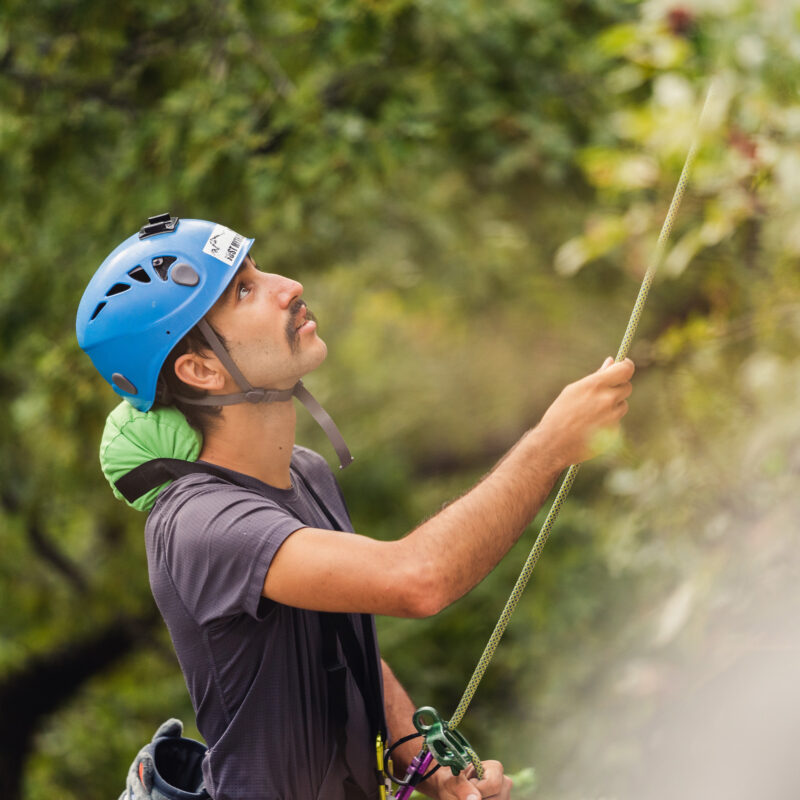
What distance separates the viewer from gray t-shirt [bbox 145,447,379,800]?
1.72m

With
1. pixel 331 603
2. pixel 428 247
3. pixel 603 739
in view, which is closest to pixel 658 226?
pixel 603 739

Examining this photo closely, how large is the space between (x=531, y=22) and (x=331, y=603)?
3874 millimetres

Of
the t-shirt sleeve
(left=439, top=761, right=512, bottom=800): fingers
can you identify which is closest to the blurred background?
(left=439, top=761, right=512, bottom=800): fingers

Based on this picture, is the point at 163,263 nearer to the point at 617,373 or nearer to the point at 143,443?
the point at 143,443

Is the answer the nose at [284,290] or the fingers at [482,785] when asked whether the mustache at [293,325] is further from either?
the fingers at [482,785]

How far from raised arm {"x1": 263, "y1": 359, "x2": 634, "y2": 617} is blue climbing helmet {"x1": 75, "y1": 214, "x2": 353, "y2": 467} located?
50 cm

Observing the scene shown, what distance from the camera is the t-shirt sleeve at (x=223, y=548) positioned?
1.68 m

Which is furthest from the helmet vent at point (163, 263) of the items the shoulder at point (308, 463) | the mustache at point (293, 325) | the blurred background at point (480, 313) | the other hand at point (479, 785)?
the other hand at point (479, 785)

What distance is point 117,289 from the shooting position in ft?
6.56

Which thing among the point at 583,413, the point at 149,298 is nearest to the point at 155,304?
the point at 149,298

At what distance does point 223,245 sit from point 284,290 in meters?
0.15

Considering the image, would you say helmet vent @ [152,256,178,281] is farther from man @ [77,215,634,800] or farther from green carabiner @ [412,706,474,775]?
green carabiner @ [412,706,474,775]

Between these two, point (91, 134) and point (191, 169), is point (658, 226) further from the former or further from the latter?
point (91, 134)

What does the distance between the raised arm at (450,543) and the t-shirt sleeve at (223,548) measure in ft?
0.10
